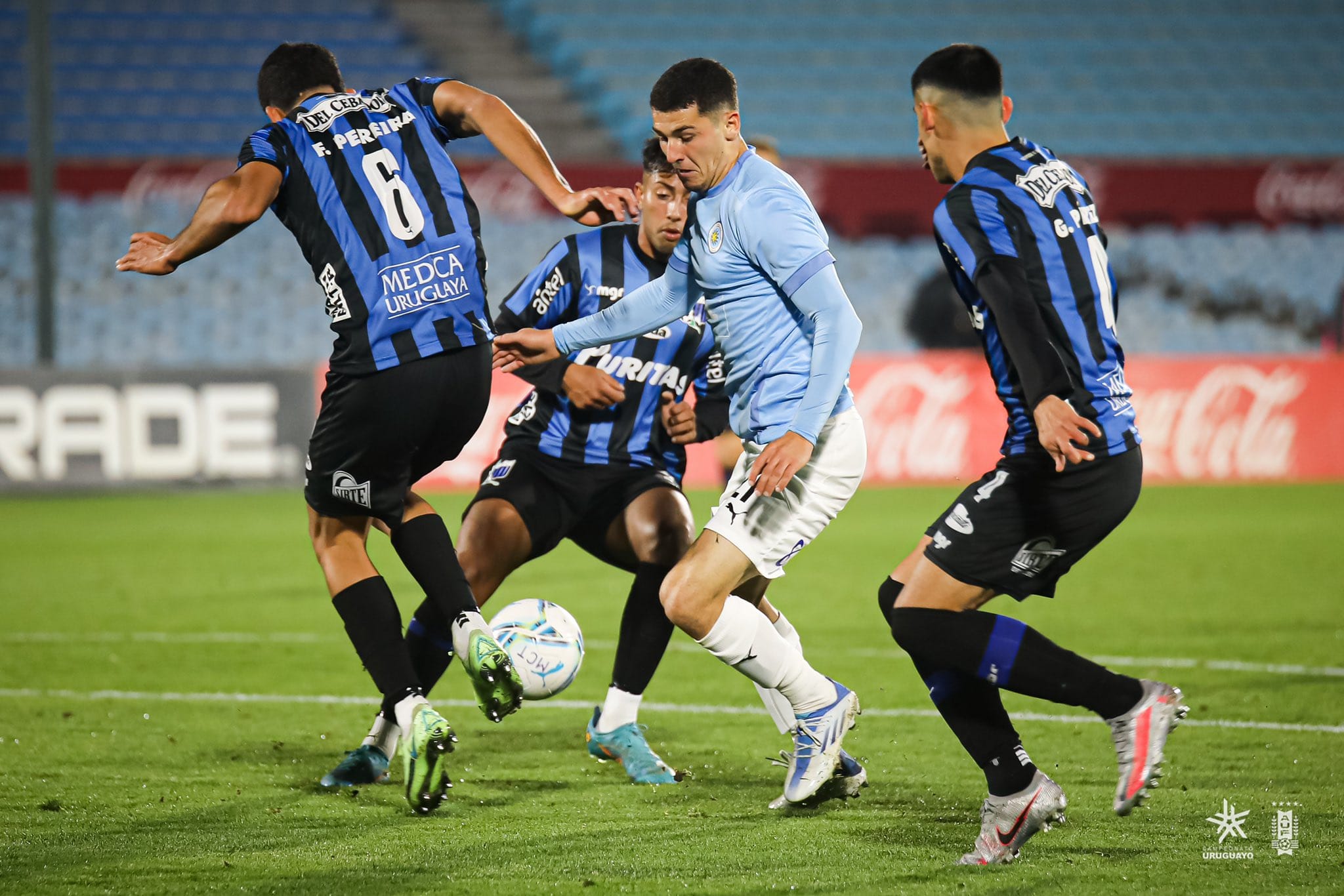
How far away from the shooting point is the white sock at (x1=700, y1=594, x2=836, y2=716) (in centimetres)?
434

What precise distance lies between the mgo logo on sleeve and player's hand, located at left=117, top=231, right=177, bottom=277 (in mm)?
11076

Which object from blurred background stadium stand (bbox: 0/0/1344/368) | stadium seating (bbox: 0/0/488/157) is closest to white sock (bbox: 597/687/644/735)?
blurred background stadium stand (bbox: 0/0/1344/368)

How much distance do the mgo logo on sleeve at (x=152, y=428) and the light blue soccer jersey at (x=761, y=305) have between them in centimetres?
1108

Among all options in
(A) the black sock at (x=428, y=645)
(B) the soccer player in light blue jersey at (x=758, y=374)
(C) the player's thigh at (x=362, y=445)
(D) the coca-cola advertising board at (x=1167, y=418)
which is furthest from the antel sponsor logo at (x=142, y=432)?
(B) the soccer player in light blue jersey at (x=758, y=374)

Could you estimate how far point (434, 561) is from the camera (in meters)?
4.52

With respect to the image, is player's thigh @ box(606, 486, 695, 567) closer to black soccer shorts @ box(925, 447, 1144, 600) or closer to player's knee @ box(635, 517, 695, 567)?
player's knee @ box(635, 517, 695, 567)

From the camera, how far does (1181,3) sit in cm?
2609

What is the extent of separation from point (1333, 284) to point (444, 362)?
71.0ft

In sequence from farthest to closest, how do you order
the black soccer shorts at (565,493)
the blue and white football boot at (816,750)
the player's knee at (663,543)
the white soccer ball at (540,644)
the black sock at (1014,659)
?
the black soccer shorts at (565,493) < the player's knee at (663,543) < the white soccer ball at (540,644) < the blue and white football boot at (816,750) < the black sock at (1014,659)

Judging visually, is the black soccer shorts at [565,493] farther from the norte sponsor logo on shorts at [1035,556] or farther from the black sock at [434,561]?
the norte sponsor logo on shorts at [1035,556]

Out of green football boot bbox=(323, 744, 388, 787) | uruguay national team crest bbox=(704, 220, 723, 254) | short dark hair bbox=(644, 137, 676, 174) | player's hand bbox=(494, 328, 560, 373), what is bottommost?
green football boot bbox=(323, 744, 388, 787)

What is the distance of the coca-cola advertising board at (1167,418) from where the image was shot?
54.3 feet

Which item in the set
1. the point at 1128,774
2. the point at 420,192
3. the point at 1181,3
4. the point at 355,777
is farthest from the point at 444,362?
the point at 1181,3

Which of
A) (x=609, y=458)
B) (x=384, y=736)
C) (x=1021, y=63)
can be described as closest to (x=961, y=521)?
(x=609, y=458)
